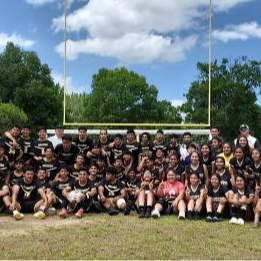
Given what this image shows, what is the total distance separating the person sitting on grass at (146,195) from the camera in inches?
290

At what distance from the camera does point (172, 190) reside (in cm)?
768

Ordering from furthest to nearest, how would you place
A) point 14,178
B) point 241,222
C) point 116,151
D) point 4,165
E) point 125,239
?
point 116,151
point 4,165
point 14,178
point 241,222
point 125,239

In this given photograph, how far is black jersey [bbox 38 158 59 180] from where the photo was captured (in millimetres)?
8273

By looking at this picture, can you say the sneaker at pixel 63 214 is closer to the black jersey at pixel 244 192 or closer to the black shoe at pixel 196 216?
the black shoe at pixel 196 216

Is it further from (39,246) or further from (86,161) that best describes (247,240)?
(86,161)

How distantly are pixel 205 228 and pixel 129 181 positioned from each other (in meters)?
2.08

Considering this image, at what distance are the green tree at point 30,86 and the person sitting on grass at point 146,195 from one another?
1008 inches

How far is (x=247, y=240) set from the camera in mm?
5762

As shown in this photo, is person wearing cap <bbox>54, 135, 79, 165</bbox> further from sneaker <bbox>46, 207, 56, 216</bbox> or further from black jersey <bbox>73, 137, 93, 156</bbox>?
sneaker <bbox>46, 207, 56, 216</bbox>

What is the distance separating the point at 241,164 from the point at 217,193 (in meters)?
0.61

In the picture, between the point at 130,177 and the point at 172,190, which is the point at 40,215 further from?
the point at 172,190

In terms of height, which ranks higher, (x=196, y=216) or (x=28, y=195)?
(x=28, y=195)

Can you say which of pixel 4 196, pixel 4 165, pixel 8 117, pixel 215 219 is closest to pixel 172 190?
pixel 215 219

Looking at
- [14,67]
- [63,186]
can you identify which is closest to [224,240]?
[63,186]
